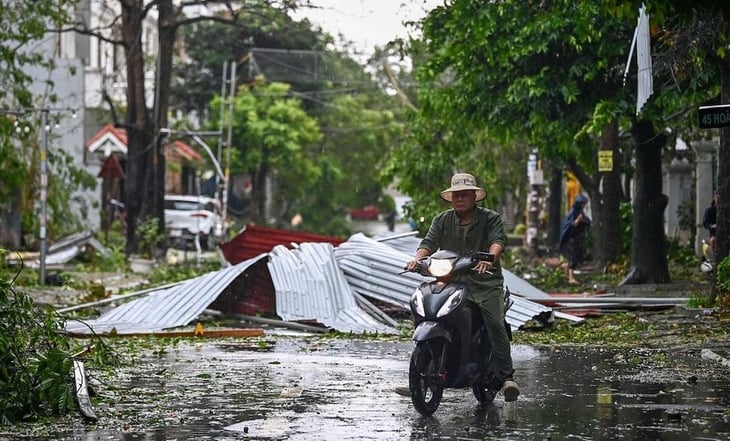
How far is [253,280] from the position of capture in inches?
852

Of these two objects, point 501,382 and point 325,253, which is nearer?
point 501,382

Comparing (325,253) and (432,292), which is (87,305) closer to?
(325,253)

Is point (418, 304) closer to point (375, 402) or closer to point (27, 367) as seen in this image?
point (375, 402)

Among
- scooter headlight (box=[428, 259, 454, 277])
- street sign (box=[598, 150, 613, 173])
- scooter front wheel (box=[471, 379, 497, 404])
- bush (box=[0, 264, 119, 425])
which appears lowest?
scooter front wheel (box=[471, 379, 497, 404])

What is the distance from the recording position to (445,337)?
35.2ft

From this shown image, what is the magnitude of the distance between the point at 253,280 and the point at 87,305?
2.54 m

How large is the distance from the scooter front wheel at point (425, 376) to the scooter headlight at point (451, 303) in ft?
0.76

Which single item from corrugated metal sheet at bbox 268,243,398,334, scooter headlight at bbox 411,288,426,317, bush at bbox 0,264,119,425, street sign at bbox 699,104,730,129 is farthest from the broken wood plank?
corrugated metal sheet at bbox 268,243,398,334

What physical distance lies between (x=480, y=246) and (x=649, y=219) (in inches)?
612

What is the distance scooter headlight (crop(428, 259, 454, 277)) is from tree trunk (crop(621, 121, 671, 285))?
1589cm

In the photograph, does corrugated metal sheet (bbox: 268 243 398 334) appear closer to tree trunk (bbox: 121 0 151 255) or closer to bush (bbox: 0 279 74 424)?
bush (bbox: 0 279 74 424)

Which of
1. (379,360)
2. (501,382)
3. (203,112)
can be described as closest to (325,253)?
(379,360)

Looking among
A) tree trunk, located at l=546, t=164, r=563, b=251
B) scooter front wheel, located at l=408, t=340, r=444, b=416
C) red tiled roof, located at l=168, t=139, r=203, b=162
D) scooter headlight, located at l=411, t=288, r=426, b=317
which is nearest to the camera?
scooter front wheel, located at l=408, t=340, r=444, b=416

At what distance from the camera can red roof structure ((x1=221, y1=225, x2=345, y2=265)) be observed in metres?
26.3
